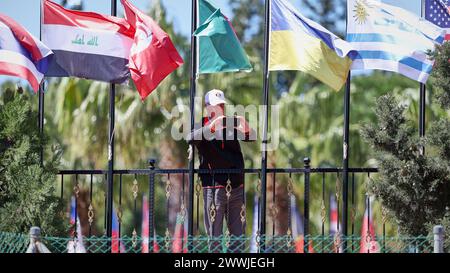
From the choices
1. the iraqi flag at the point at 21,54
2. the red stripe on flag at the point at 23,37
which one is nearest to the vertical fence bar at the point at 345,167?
the iraqi flag at the point at 21,54

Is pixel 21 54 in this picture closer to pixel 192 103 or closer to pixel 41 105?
pixel 41 105

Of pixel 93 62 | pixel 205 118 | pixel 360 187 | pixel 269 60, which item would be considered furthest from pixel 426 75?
pixel 360 187

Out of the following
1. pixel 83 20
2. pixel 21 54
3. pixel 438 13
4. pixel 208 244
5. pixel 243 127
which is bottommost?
pixel 208 244

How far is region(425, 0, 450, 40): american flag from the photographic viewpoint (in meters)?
11.7

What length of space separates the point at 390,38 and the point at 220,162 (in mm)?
2238

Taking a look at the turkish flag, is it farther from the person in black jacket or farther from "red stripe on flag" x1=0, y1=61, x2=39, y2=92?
"red stripe on flag" x1=0, y1=61, x2=39, y2=92

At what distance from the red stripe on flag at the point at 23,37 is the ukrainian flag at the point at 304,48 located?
2336mm

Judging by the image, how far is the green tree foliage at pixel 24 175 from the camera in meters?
10.3

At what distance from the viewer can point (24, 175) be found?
34.4 feet

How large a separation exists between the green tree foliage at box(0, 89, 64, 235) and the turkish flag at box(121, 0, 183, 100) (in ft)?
3.60

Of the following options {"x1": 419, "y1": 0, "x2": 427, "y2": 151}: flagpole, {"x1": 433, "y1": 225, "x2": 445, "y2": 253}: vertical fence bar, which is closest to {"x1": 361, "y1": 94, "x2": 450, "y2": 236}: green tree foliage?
{"x1": 419, "y1": 0, "x2": 427, "y2": 151}: flagpole

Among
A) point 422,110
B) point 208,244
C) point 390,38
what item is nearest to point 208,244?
point 208,244
